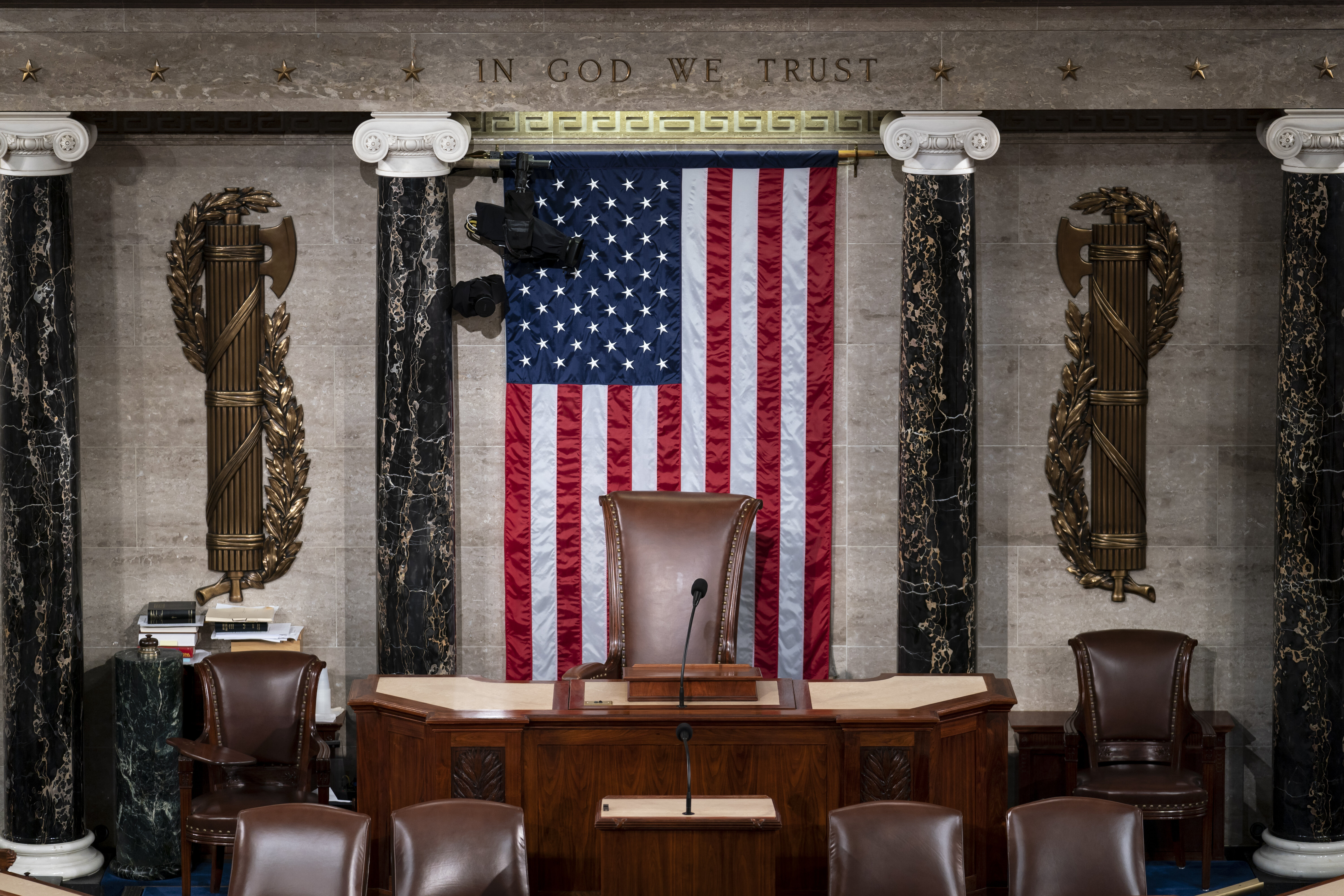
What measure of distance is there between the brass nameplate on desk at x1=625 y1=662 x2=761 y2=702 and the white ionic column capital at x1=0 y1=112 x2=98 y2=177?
4075 mm

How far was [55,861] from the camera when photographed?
25.5ft

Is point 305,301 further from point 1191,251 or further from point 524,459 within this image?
point 1191,251

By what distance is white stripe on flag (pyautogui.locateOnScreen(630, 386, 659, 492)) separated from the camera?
27.2 feet

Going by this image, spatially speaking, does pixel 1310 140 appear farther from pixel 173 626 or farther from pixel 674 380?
pixel 173 626

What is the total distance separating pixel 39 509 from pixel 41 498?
0.05 meters

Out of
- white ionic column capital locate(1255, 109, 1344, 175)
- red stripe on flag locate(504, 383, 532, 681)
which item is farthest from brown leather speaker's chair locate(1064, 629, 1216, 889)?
red stripe on flag locate(504, 383, 532, 681)

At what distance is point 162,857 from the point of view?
7.64m

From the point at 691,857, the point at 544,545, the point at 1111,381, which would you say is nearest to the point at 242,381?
the point at 544,545

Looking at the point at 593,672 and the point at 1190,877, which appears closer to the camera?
the point at 593,672

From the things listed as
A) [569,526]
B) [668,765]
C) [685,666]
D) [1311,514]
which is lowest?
[668,765]

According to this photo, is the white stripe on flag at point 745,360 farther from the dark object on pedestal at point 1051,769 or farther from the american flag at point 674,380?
the dark object on pedestal at point 1051,769

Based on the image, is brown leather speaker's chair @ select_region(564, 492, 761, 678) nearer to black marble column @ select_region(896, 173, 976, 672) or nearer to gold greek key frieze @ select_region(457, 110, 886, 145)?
black marble column @ select_region(896, 173, 976, 672)

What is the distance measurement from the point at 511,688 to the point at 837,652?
251 cm

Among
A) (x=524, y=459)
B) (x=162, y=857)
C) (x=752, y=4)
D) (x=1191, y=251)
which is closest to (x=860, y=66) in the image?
(x=752, y=4)
